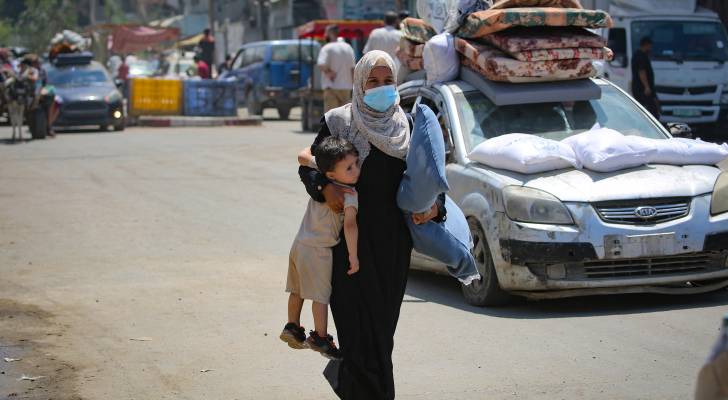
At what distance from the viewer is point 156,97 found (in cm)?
2969

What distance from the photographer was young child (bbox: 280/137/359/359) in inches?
192

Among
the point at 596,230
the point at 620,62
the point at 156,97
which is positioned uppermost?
the point at 620,62

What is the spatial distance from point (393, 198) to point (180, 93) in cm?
2549

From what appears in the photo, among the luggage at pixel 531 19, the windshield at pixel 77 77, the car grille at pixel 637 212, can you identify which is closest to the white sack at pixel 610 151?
the car grille at pixel 637 212

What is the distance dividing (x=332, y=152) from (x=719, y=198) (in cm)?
397

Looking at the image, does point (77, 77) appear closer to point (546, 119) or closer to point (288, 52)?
point (288, 52)

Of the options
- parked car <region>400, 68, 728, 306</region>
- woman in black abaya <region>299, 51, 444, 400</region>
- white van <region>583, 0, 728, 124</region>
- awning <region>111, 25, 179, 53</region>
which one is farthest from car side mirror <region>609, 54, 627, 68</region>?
awning <region>111, 25, 179, 53</region>

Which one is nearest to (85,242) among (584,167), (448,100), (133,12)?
(448,100)

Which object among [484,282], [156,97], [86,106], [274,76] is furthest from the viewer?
[274,76]

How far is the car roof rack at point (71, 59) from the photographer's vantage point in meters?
27.8

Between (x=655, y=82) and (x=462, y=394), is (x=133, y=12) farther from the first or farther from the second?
(x=462, y=394)

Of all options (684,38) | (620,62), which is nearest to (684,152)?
(620,62)

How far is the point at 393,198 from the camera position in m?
5.04

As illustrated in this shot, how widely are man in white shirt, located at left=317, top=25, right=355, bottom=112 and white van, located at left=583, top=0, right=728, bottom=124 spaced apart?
186 inches
